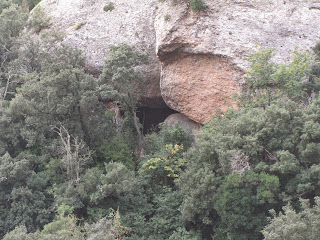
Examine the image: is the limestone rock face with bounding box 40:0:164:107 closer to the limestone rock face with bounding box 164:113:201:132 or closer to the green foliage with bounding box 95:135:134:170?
the limestone rock face with bounding box 164:113:201:132

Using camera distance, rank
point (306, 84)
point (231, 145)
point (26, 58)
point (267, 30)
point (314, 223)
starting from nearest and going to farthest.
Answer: point (314, 223) < point (231, 145) < point (306, 84) < point (267, 30) < point (26, 58)

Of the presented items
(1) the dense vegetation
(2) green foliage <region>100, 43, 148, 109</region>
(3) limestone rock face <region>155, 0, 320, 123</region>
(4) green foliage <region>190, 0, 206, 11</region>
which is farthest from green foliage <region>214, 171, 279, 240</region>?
(4) green foliage <region>190, 0, 206, 11</region>

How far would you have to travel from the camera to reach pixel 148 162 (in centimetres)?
2116

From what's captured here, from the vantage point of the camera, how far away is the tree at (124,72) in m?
22.5

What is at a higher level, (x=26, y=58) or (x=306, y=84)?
(x=306, y=84)

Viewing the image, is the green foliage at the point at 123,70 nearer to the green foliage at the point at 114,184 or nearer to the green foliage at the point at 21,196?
the green foliage at the point at 114,184

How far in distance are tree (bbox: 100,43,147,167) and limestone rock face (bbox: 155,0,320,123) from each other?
69.7 inches

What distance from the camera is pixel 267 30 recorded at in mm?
22703

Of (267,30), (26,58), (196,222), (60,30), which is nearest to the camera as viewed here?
(196,222)

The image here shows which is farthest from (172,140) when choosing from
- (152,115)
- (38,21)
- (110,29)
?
(38,21)

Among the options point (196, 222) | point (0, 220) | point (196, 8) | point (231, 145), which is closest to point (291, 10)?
point (196, 8)

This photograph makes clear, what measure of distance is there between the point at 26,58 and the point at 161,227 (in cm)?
1532

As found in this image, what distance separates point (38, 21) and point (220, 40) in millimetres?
14947

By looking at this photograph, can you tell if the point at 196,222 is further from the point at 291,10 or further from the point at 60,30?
the point at 60,30
